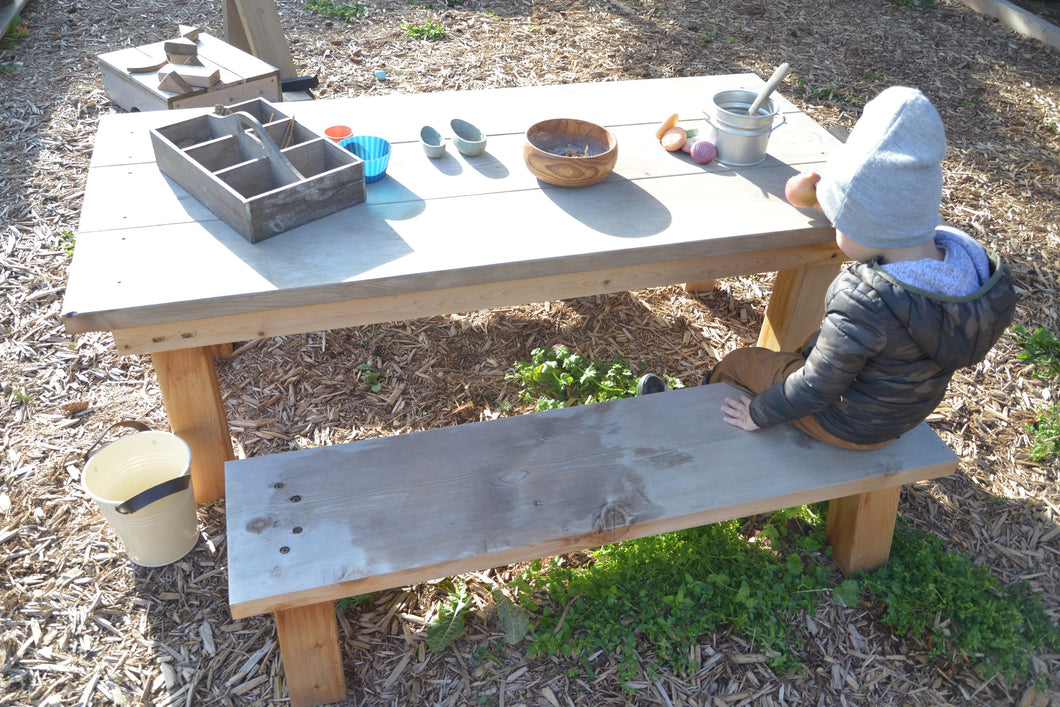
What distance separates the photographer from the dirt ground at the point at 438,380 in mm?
2605

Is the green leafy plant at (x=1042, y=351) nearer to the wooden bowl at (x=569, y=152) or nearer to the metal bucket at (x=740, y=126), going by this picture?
the metal bucket at (x=740, y=126)

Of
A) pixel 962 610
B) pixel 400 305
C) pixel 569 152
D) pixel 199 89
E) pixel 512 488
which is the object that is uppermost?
pixel 569 152

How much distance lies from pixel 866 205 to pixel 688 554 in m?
1.30

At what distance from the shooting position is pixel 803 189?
272 centimetres

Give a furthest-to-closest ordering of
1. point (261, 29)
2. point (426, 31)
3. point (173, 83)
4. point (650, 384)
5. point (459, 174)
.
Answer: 1. point (426, 31)
2. point (261, 29)
3. point (173, 83)
4. point (650, 384)
5. point (459, 174)

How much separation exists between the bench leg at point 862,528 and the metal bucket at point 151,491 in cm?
220

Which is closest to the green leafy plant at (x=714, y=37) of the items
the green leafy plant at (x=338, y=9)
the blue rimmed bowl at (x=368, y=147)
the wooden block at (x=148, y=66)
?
the green leafy plant at (x=338, y=9)

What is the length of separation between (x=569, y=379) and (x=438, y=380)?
1.95ft

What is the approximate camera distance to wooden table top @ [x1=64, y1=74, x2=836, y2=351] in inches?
90.5

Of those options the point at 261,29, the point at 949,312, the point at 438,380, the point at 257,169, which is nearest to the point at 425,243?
the point at 257,169

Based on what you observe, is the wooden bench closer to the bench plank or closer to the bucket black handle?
the bench plank

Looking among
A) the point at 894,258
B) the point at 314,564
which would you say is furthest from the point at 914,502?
the point at 314,564

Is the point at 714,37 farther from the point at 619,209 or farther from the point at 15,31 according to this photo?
the point at 15,31

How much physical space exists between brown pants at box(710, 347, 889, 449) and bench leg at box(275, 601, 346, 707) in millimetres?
1528
